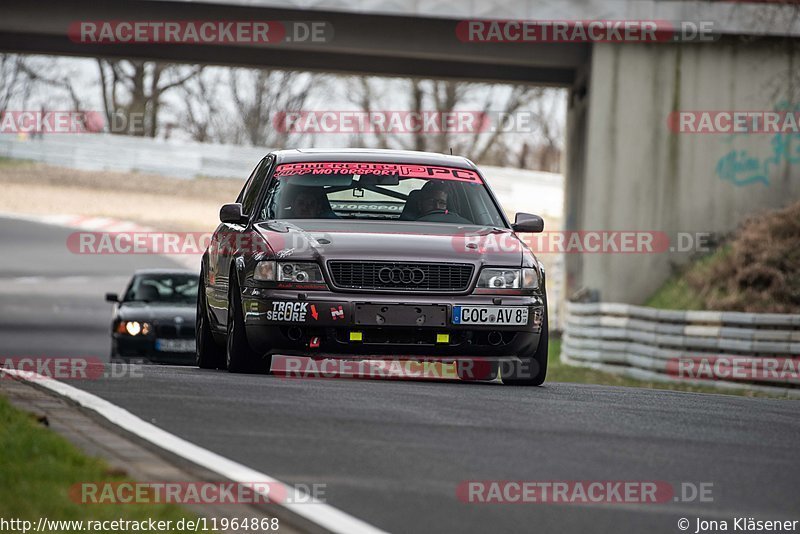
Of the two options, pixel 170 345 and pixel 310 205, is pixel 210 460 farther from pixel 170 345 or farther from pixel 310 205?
pixel 170 345

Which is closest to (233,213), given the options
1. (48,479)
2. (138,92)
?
(48,479)

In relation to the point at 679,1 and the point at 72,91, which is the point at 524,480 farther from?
the point at 72,91

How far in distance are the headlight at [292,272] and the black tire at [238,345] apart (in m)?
0.41

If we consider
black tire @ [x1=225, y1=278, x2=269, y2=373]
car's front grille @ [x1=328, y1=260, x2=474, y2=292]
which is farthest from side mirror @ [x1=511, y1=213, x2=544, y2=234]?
black tire @ [x1=225, y1=278, x2=269, y2=373]

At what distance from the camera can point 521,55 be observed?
28672 millimetres

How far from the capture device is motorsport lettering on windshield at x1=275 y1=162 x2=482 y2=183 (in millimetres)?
12453

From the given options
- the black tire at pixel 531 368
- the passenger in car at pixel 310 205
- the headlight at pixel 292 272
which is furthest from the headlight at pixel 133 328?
the headlight at pixel 292 272

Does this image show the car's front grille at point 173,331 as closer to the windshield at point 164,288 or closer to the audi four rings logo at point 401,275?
→ the windshield at point 164,288

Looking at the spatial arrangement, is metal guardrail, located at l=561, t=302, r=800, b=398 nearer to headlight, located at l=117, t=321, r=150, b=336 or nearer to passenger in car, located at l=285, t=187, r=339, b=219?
headlight, located at l=117, t=321, r=150, b=336

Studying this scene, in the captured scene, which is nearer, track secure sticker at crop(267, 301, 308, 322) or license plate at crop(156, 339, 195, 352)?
track secure sticker at crop(267, 301, 308, 322)

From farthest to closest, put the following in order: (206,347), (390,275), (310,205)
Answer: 1. (206,347)
2. (310,205)
3. (390,275)

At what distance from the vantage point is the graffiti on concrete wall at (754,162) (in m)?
27.6

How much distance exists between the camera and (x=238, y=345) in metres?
11.6

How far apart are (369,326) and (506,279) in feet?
3.33
